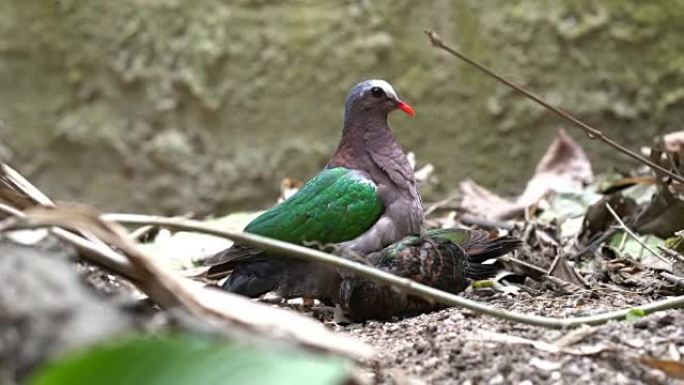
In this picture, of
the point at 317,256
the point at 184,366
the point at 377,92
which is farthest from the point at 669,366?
the point at 377,92

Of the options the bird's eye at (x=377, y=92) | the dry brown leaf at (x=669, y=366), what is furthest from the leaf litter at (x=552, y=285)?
the bird's eye at (x=377, y=92)

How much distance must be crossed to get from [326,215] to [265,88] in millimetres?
1757

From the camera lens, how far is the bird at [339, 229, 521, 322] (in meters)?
2.21

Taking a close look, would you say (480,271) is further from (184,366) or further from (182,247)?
(184,366)

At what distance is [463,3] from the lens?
4125mm

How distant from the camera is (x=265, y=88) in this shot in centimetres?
420

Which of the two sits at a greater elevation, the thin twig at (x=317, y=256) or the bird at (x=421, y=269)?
the thin twig at (x=317, y=256)

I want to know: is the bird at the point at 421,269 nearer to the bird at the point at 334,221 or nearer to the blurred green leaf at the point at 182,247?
the bird at the point at 334,221

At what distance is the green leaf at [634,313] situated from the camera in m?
1.64

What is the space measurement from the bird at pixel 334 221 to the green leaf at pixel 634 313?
0.78 m

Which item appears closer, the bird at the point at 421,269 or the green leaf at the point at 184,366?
the green leaf at the point at 184,366

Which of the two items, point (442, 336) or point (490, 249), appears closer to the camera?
point (442, 336)

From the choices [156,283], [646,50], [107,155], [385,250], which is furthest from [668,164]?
[107,155]

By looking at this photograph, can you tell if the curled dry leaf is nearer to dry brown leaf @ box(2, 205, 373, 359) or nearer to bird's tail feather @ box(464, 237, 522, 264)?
bird's tail feather @ box(464, 237, 522, 264)
